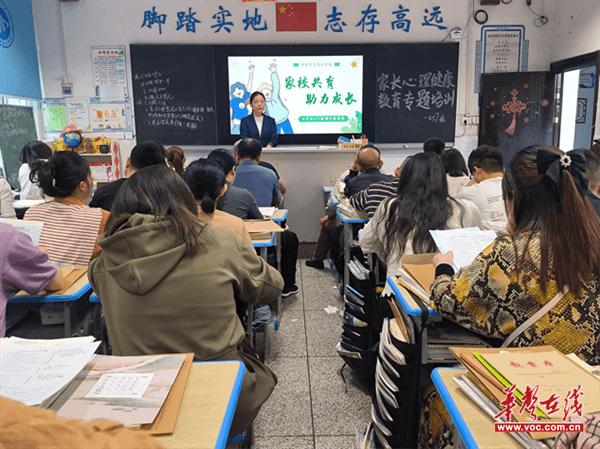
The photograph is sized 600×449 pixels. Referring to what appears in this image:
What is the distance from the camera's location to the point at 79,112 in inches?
232

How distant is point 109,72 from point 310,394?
4.85 metres

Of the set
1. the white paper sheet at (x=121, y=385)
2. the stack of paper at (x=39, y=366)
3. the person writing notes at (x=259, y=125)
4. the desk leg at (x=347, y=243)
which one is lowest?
the desk leg at (x=347, y=243)

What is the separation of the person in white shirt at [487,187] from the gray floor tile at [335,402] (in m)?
1.16

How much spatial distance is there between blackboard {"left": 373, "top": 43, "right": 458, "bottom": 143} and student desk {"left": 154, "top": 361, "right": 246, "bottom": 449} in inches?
197

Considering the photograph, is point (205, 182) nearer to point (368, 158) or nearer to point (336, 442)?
point (336, 442)

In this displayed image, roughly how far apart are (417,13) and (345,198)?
304cm

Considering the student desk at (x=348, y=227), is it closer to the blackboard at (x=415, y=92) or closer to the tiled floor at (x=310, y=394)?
the tiled floor at (x=310, y=394)

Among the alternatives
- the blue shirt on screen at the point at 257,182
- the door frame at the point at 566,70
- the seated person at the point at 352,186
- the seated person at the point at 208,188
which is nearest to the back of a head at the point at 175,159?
the blue shirt on screen at the point at 257,182

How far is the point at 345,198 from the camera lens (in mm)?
3834

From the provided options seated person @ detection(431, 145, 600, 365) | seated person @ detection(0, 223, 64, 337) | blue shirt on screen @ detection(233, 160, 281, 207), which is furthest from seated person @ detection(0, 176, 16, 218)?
seated person @ detection(431, 145, 600, 365)

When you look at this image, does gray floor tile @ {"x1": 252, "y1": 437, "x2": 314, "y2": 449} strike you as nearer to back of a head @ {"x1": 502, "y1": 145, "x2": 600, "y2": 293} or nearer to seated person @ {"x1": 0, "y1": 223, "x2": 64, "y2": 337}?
seated person @ {"x1": 0, "y1": 223, "x2": 64, "y2": 337}

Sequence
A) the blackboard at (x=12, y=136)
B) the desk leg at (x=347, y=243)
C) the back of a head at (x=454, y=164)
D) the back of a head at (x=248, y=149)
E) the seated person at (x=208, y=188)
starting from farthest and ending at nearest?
the blackboard at (x=12, y=136) < the back of a head at (x=248, y=149) < the back of a head at (x=454, y=164) < the desk leg at (x=347, y=243) < the seated person at (x=208, y=188)

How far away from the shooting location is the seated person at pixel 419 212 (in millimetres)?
2234

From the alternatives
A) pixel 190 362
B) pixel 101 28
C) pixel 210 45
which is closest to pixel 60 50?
pixel 101 28
